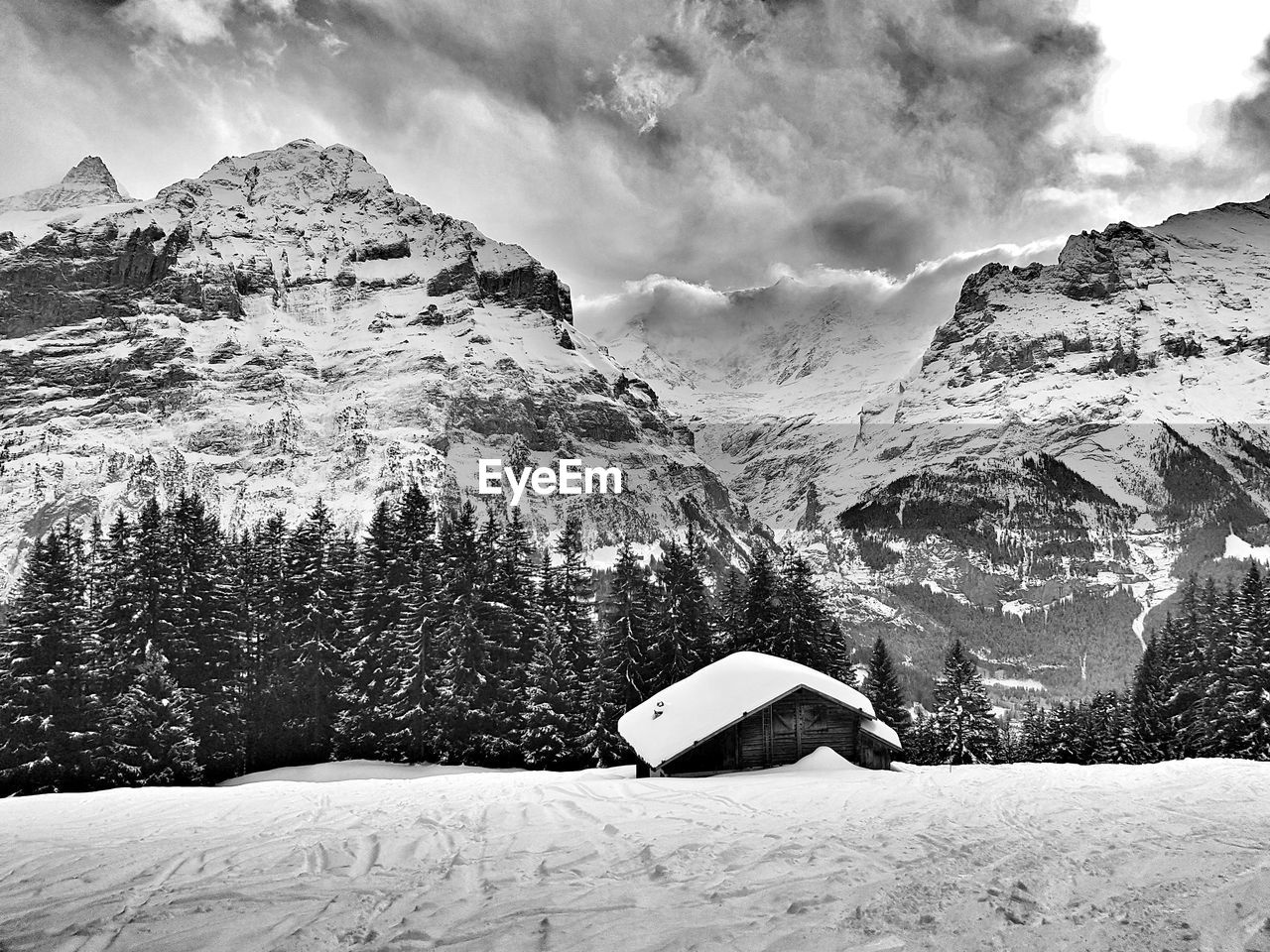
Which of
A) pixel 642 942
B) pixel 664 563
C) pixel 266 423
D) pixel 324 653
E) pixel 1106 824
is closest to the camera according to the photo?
pixel 642 942

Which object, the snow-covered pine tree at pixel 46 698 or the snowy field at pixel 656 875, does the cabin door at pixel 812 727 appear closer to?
the snowy field at pixel 656 875

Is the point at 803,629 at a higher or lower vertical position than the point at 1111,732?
higher

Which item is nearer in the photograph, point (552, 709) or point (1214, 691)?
point (552, 709)

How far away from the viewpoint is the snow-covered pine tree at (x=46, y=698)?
30.4 m

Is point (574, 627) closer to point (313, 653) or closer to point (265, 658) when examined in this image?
point (313, 653)

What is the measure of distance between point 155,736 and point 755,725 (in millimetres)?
25841

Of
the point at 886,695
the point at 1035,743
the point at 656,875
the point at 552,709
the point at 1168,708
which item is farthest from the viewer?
the point at 1035,743

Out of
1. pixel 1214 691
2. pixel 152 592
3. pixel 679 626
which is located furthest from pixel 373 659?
pixel 1214 691

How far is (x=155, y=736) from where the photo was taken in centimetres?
3278

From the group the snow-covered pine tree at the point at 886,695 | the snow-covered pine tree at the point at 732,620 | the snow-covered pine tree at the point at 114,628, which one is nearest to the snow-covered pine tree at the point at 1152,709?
the snow-covered pine tree at the point at 886,695

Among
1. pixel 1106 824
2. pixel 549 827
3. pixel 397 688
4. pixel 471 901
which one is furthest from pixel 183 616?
pixel 1106 824

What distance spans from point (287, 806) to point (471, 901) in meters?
9.71

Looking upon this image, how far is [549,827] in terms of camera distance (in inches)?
499

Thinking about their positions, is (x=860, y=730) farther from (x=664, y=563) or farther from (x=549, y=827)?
(x=549, y=827)
